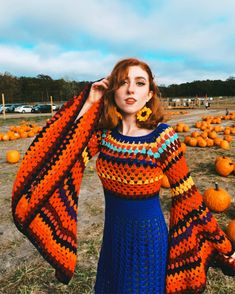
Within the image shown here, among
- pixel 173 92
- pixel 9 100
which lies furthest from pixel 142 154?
pixel 173 92

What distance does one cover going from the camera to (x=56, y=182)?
1954 millimetres

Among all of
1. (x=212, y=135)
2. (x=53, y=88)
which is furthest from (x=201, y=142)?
(x=53, y=88)

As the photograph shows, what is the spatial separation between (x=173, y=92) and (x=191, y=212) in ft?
320

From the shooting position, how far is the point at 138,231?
1859mm

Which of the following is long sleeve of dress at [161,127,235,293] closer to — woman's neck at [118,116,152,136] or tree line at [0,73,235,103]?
woman's neck at [118,116,152,136]

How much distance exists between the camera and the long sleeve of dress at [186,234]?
1.92 m

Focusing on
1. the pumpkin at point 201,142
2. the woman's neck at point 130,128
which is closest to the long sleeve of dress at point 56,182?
the woman's neck at point 130,128

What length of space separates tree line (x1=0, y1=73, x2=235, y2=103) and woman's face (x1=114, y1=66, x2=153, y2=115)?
2158 centimetres

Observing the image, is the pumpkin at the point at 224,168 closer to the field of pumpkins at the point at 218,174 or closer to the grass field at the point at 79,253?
the field of pumpkins at the point at 218,174

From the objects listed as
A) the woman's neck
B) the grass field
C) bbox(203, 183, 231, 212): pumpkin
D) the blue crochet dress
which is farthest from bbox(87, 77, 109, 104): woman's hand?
bbox(203, 183, 231, 212): pumpkin

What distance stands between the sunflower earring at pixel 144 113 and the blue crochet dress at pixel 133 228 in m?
0.14

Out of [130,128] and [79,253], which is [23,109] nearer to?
[79,253]

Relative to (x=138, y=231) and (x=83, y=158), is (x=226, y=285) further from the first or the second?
(x=83, y=158)

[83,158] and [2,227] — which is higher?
[83,158]
